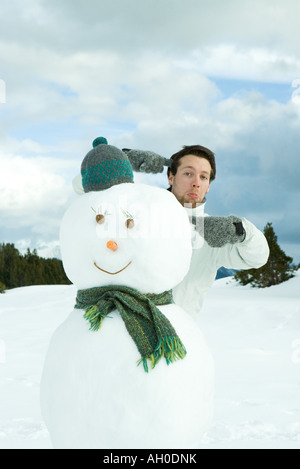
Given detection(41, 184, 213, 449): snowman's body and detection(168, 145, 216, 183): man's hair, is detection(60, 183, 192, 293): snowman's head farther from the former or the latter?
detection(168, 145, 216, 183): man's hair

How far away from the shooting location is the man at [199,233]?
2.90m

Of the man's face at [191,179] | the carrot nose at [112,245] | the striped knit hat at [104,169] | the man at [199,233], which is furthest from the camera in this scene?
the man's face at [191,179]

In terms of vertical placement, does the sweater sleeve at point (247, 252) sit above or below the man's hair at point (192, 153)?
below

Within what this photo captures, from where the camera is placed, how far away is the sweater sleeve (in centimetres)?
290

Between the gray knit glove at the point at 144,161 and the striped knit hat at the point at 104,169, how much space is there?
372 millimetres

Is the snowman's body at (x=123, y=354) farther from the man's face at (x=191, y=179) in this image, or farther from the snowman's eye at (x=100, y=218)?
the man's face at (x=191, y=179)

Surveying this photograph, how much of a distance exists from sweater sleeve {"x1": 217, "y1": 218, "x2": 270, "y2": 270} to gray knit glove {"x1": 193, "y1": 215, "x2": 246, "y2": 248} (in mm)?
115

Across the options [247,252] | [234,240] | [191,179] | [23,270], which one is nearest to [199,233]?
[234,240]

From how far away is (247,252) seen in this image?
2.97 metres

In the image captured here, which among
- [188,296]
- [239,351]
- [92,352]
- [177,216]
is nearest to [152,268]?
[177,216]

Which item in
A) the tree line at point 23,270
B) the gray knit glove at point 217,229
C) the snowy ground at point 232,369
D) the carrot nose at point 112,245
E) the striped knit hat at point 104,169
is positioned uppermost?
the striped knit hat at point 104,169

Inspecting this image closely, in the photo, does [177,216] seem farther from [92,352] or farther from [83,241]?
[92,352]

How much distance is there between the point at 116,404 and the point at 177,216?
903 mm

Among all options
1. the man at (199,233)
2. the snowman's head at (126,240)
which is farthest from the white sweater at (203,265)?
the snowman's head at (126,240)
